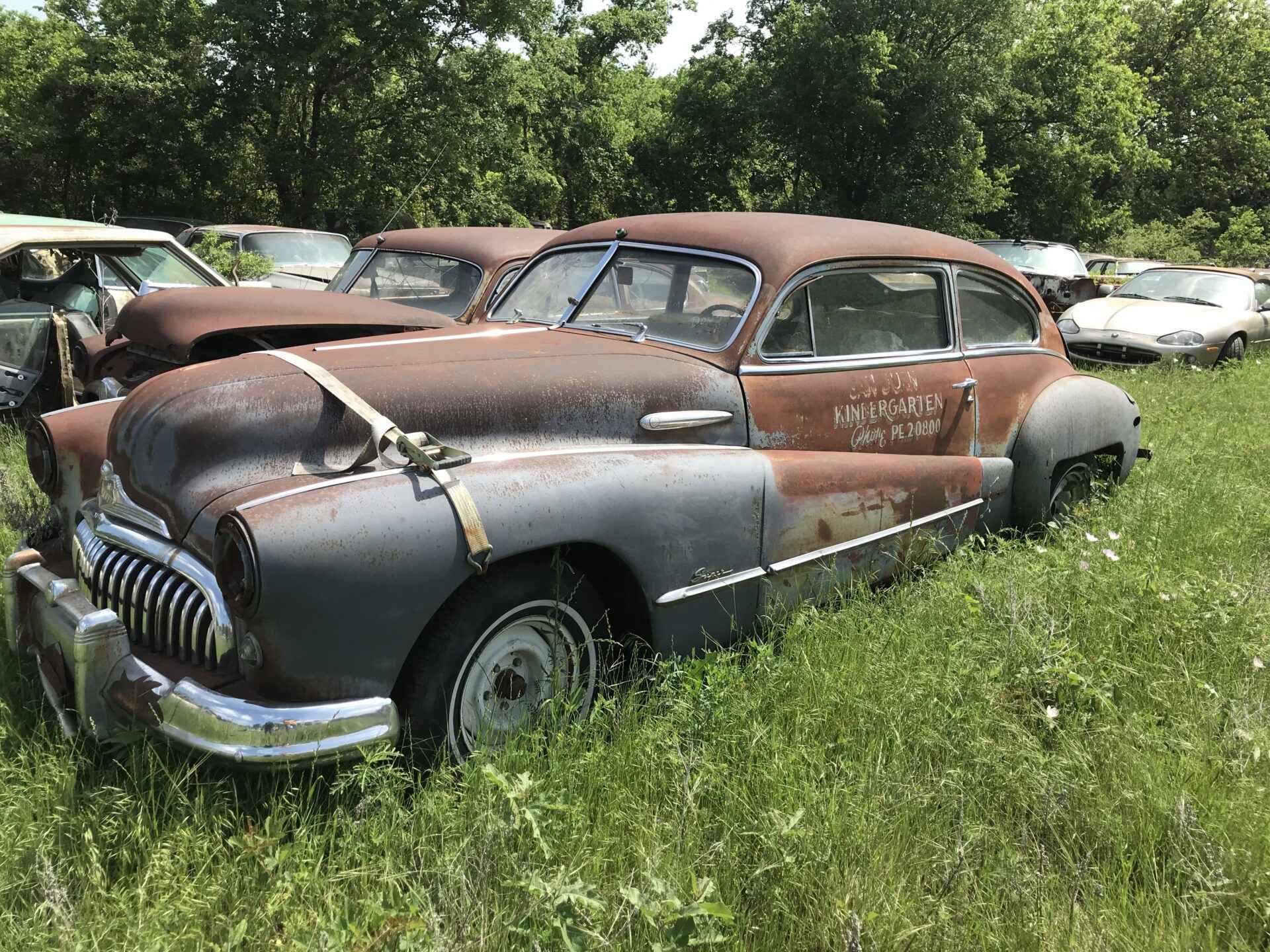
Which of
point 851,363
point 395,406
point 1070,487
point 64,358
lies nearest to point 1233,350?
point 1070,487

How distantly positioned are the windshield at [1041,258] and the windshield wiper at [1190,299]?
2.71 m

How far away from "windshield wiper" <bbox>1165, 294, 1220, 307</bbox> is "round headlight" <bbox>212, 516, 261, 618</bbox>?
11784 millimetres

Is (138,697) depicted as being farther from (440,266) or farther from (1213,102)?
(1213,102)

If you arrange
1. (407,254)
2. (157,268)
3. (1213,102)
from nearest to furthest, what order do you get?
(157,268), (407,254), (1213,102)

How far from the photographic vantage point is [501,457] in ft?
9.20

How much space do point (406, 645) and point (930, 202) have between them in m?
21.6

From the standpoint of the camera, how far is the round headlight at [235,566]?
87.4 inches

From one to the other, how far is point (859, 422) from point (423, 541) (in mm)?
2000

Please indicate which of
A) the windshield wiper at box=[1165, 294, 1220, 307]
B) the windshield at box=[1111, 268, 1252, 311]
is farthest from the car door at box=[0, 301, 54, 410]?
the windshield wiper at box=[1165, 294, 1220, 307]

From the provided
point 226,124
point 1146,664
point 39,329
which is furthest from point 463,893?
point 226,124

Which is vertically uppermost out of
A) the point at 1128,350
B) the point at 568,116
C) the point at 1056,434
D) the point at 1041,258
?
the point at 568,116

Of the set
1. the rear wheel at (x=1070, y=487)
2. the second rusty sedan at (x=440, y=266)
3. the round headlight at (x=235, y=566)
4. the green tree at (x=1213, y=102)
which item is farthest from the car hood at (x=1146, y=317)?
the green tree at (x=1213, y=102)

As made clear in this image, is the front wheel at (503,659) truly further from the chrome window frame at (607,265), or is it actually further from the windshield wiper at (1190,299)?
the windshield wiper at (1190,299)

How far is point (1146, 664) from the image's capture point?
10.7 ft
